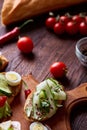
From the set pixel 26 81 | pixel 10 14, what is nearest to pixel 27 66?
pixel 26 81

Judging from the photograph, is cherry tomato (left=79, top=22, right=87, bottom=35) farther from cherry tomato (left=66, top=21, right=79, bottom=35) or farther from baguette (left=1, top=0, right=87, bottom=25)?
baguette (left=1, top=0, right=87, bottom=25)

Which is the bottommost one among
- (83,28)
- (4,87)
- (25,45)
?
(83,28)

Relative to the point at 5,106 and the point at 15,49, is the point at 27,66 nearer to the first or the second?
the point at 15,49

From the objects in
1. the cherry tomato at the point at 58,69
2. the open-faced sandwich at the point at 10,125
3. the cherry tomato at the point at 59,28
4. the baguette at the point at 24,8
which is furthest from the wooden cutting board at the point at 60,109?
the baguette at the point at 24,8

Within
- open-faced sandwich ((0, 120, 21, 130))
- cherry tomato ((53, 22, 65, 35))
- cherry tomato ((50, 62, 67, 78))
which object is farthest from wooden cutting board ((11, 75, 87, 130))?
cherry tomato ((53, 22, 65, 35))

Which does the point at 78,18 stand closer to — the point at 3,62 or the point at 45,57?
the point at 45,57

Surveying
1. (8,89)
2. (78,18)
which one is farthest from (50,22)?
(8,89)
